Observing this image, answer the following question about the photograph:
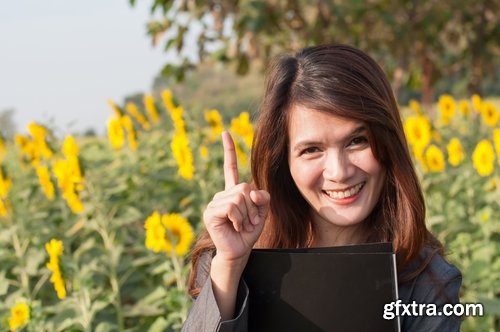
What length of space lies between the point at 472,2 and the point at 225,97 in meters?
21.4

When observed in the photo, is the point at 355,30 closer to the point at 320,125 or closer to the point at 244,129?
the point at 244,129

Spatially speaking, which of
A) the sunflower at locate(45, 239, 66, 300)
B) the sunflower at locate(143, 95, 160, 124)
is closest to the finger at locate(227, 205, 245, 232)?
the sunflower at locate(45, 239, 66, 300)

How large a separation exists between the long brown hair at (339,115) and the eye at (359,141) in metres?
0.02

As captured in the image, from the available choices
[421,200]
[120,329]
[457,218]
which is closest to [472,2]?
[457,218]

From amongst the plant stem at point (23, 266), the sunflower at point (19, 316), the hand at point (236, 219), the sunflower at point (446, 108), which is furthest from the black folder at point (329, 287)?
the sunflower at point (446, 108)

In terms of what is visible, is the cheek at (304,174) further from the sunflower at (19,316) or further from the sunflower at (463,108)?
the sunflower at (463,108)

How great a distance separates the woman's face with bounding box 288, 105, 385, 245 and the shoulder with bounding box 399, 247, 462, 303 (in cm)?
15

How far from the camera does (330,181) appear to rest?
Answer: 5.06 ft

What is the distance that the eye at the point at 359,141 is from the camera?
5.05 ft

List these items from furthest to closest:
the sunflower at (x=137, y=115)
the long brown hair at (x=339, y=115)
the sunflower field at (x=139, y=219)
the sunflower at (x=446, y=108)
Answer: the sunflower at (x=446, y=108) < the sunflower at (x=137, y=115) < the sunflower field at (x=139, y=219) < the long brown hair at (x=339, y=115)

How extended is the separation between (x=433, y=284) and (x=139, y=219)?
2401mm

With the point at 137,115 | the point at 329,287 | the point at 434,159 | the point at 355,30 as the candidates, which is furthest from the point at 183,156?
the point at 355,30

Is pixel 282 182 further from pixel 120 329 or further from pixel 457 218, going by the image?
pixel 457 218

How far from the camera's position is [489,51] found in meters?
7.18
